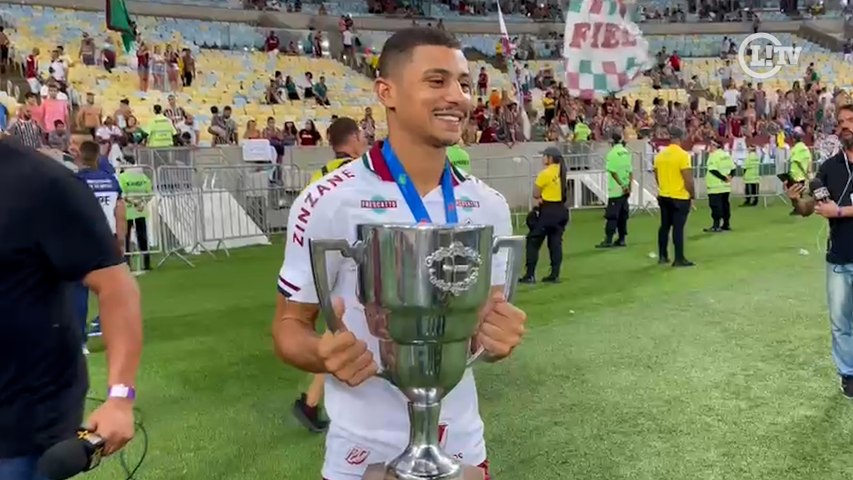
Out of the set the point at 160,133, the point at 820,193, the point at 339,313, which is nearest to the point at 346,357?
the point at 339,313

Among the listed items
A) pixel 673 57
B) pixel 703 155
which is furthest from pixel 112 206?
pixel 673 57

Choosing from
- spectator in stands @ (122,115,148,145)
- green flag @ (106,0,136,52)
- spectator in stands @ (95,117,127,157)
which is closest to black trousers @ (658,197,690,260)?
green flag @ (106,0,136,52)

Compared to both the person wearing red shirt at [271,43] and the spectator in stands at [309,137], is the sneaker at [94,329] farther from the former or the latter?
the person wearing red shirt at [271,43]

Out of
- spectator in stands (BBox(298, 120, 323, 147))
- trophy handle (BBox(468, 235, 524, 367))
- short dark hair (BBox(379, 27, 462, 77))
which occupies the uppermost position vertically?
short dark hair (BBox(379, 27, 462, 77))

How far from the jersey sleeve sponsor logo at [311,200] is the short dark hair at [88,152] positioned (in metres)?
6.55

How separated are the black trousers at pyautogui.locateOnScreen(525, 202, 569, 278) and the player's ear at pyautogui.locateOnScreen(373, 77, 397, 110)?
855 centimetres

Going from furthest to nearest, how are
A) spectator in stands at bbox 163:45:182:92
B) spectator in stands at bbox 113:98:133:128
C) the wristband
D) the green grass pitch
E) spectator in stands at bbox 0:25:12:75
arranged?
1. spectator in stands at bbox 163:45:182:92
2. spectator in stands at bbox 0:25:12:75
3. spectator in stands at bbox 113:98:133:128
4. the green grass pitch
5. the wristband

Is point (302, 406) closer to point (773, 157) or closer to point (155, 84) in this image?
point (155, 84)

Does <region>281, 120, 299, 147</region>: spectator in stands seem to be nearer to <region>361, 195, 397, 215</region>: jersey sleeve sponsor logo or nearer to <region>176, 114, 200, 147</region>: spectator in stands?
<region>176, 114, 200, 147</region>: spectator in stands

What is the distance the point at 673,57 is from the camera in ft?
110

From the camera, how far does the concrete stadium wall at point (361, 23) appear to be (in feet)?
85.4

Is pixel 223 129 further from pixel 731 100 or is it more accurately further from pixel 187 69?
pixel 731 100

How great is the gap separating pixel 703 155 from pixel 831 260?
16179mm

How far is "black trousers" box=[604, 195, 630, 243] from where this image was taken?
44.7 feet
